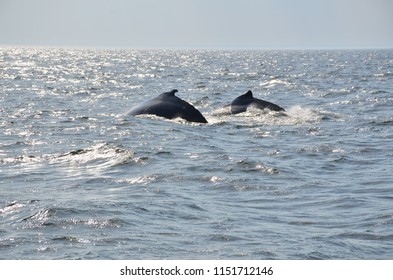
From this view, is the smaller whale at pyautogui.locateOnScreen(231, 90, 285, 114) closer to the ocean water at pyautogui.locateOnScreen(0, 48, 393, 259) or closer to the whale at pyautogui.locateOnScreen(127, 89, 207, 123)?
the ocean water at pyautogui.locateOnScreen(0, 48, 393, 259)

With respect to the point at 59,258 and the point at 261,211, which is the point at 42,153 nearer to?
the point at 261,211

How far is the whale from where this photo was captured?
25484 millimetres

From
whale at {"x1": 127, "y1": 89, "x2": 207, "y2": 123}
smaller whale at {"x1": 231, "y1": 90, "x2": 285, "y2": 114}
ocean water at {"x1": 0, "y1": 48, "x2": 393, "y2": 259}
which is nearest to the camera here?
ocean water at {"x1": 0, "y1": 48, "x2": 393, "y2": 259}

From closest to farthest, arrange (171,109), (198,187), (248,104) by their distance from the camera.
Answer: (198,187)
(171,109)
(248,104)

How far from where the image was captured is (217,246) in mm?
10625

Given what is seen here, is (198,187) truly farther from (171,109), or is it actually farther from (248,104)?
(248,104)

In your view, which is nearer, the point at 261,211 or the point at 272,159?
the point at 261,211

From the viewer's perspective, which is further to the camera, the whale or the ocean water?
the whale

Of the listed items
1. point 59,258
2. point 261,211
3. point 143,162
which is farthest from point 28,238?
point 143,162

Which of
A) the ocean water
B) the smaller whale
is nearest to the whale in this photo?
the ocean water

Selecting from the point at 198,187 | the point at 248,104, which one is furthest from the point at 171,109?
the point at 198,187

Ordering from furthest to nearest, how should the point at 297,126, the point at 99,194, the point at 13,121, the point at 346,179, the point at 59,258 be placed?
the point at 13,121 < the point at 297,126 < the point at 346,179 < the point at 99,194 < the point at 59,258

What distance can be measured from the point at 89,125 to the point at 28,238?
1469cm

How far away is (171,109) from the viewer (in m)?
25.9
